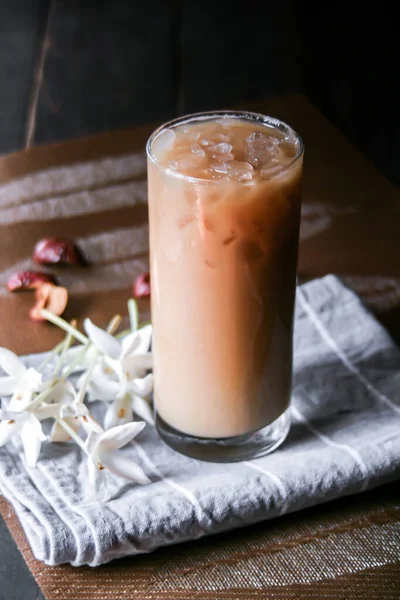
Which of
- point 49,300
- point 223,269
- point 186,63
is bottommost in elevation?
point 186,63

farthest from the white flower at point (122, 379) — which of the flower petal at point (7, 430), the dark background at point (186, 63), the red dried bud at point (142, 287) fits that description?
the dark background at point (186, 63)

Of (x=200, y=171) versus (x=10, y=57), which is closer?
(x=200, y=171)

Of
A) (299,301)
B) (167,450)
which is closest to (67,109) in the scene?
(299,301)

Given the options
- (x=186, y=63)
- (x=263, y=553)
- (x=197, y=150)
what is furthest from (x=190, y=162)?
(x=186, y=63)

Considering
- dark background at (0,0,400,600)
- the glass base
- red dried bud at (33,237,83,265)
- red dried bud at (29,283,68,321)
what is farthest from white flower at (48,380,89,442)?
dark background at (0,0,400,600)

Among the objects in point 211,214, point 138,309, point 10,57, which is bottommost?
point 10,57

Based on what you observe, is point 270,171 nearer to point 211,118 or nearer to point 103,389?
point 211,118

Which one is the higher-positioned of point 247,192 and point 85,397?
point 247,192

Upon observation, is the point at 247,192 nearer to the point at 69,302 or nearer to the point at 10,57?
the point at 69,302
